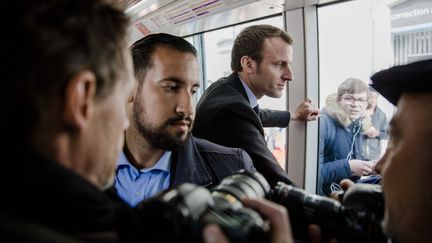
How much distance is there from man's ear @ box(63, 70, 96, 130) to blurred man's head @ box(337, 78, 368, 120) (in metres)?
2.12

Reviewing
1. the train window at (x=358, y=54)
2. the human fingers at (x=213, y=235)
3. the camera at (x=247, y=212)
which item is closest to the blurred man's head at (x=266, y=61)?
the train window at (x=358, y=54)

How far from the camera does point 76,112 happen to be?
2.53ft

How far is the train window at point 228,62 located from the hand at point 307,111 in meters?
0.18

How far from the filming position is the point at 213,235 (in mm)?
792

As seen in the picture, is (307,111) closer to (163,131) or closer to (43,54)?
(163,131)

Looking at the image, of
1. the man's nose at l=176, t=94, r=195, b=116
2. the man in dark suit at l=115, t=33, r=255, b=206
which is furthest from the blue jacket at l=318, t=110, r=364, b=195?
the man's nose at l=176, t=94, r=195, b=116

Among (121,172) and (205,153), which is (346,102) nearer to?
(205,153)

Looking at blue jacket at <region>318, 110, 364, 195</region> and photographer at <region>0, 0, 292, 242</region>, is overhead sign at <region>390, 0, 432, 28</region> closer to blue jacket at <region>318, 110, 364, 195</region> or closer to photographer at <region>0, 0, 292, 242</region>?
blue jacket at <region>318, 110, 364, 195</region>

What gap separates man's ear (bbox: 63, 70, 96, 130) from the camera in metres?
0.76

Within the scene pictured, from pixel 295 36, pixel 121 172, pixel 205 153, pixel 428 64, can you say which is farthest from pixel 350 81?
pixel 121 172

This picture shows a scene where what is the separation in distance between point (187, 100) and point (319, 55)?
134 centimetres

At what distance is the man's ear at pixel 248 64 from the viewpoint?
271cm

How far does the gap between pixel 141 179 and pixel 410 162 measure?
3.79 feet

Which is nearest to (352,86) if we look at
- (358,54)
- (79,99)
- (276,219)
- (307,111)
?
(358,54)
